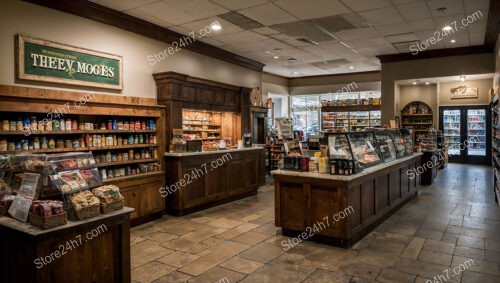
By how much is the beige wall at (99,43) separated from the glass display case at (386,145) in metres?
3.96

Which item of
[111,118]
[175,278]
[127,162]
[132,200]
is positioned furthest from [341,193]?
[111,118]

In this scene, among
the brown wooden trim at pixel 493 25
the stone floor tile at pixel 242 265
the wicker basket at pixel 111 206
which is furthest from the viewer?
the brown wooden trim at pixel 493 25

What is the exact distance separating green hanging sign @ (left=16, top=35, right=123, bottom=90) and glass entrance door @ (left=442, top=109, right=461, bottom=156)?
1163 cm

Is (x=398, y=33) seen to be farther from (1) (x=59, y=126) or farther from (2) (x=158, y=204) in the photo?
(1) (x=59, y=126)

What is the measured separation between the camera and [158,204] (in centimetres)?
598

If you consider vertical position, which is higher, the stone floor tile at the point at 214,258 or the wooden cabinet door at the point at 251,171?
the wooden cabinet door at the point at 251,171

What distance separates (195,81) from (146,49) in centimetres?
107

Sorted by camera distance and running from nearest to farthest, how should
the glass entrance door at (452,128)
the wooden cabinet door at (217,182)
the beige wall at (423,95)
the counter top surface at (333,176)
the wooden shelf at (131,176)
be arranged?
the counter top surface at (333,176) < the wooden shelf at (131,176) < the wooden cabinet door at (217,182) < the beige wall at (423,95) < the glass entrance door at (452,128)

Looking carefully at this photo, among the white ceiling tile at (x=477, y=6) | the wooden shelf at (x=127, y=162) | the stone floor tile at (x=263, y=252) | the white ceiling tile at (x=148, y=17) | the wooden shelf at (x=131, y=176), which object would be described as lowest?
the stone floor tile at (x=263, y=252)

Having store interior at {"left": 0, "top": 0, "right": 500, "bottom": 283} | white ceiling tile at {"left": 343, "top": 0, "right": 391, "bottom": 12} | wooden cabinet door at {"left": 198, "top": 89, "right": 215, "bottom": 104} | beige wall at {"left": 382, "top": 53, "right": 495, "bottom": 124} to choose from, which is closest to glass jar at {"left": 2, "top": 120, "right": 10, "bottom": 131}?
store interior at {"left": 0, "top": 0, "right": 500, "bottom": 283}

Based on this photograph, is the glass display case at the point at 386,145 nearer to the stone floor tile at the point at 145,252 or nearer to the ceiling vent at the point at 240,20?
the ceiling vent at the point at 240,20

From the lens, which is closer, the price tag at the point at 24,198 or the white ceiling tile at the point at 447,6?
the price tag at the point at 24,198

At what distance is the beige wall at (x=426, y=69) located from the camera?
8805 millimetres

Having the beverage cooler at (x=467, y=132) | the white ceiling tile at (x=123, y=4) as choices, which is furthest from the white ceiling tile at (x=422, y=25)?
the beverage cooler at (x=467, y=132)
